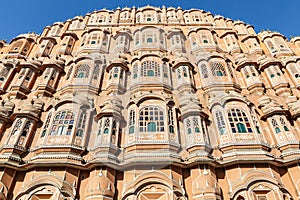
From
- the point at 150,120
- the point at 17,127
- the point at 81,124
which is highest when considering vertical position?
the point at 150,120

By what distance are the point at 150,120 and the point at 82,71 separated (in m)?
7.80

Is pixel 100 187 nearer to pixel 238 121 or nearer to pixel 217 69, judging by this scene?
pixel 238 121

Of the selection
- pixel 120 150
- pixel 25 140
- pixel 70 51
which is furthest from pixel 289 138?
pixel 70 51

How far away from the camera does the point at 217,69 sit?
19031 millimetres

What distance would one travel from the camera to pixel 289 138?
1354cm

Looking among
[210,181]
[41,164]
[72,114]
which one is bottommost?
[210,181]

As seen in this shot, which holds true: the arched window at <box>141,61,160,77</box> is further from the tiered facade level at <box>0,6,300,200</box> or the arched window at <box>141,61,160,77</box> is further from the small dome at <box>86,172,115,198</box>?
the small dome at <box>86,172,115,198</box>

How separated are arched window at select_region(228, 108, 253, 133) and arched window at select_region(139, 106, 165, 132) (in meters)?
4.21

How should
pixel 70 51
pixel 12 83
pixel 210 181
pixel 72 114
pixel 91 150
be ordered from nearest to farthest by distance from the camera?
pixel 210 181, pixel 91 150, pixel 72 114, pixel 12 83, pixel 70 51

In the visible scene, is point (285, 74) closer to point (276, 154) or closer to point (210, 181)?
point (276, 154)

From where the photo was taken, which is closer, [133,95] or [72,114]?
[72,114]

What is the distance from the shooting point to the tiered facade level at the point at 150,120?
11.8 meters

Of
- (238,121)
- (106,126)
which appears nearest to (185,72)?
(238,121)

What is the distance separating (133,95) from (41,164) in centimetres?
731
